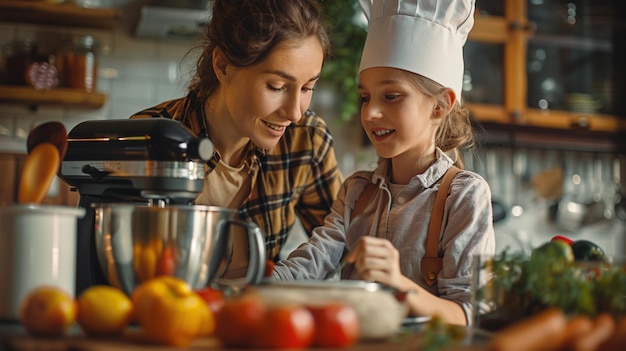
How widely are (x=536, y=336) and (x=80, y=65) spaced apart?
305 centimetres

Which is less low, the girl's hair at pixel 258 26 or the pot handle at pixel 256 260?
the girl's hair at pixel 258 26

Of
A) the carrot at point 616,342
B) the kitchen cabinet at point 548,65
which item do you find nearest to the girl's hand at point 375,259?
the carrot at point 616,342

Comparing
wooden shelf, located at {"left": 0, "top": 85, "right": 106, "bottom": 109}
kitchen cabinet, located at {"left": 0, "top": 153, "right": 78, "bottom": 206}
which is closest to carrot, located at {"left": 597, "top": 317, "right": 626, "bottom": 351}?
kitchen cabinet, located at {"left": 0, "top": 153, "right": 78, "bottom": 206}

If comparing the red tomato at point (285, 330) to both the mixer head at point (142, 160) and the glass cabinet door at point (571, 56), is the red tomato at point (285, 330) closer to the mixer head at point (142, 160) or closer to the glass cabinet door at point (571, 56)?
the mixer head at point (142, 160)

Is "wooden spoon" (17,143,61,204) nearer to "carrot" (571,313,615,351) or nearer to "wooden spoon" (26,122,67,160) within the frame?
"wooden spoon" (26,122,67,160)

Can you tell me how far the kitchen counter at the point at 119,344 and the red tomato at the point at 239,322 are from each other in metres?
0.02

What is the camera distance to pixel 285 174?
2164 mm

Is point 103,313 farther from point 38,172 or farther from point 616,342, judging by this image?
point 616,342

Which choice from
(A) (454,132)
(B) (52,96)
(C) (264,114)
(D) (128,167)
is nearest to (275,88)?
(C) (264,114)

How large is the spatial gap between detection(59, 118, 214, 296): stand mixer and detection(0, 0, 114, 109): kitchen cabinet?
2.08 meters

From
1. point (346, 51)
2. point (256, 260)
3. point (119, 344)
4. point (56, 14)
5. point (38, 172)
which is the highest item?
point (56, 14)

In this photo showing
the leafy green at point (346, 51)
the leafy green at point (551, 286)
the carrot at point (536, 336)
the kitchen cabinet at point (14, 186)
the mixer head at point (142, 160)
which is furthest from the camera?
the leafy green at point (346, 51)

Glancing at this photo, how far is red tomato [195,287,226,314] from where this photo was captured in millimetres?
1062

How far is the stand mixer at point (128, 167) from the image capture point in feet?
4.48
